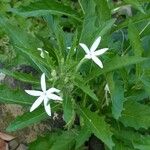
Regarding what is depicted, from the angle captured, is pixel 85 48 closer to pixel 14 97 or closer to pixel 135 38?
pixel 135 38

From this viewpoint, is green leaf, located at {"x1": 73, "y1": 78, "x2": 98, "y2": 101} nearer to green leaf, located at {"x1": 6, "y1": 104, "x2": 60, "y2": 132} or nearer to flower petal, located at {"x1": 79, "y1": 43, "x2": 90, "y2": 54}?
flower petal, located at {"x1": 79, "y1": 43, "x2": 90, "y2": 54}

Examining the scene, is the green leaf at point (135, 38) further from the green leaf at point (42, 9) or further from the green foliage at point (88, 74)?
the green leaf at point (42, 9)

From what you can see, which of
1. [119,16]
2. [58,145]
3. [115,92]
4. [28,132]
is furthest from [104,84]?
[119,16]

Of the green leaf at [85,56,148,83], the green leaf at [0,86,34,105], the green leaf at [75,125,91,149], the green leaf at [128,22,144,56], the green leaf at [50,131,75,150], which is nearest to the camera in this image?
the green leaf at [85,56,148,83]

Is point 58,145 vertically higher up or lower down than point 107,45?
lower down

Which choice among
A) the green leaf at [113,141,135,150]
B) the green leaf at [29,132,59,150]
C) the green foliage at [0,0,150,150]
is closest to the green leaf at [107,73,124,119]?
the green foliage at [0,0,150,150]

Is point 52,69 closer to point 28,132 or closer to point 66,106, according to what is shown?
point 66,106

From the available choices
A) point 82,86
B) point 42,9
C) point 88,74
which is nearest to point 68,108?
point 82,86
